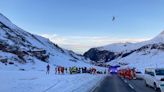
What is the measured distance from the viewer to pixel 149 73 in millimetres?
28922

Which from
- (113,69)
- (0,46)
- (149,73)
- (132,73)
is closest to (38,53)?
(0,46)

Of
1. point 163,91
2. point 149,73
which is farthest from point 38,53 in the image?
point 163,91

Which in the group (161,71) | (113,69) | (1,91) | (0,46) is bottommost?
(1,91)

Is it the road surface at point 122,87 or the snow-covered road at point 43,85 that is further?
the road surface at point 122,87

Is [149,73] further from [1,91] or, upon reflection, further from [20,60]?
[20,60]

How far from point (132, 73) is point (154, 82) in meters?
25.4

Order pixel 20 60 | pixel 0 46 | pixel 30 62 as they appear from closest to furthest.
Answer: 1. pixel 20 60
2. pixel 30 62
3. pixel 0 46

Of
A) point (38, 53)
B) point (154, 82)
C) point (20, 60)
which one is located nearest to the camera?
point (154, 82)

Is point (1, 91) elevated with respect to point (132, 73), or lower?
lower

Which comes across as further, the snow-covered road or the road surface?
the road surface

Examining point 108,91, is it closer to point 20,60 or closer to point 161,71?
point 161,71

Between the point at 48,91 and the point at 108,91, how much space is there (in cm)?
448

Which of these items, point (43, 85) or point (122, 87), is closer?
point (43, 85)

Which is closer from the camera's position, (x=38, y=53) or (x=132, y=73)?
(x=132, y=73)
